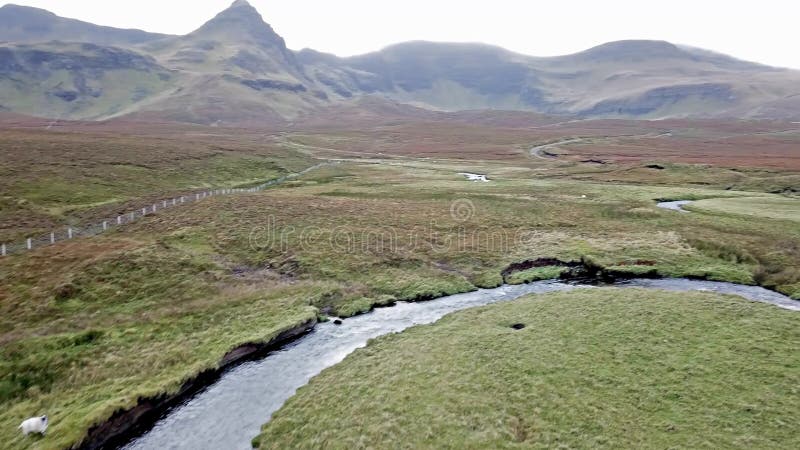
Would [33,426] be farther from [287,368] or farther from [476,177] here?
[476,177]

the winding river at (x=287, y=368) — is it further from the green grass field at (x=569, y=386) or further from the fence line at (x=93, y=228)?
the fence line at (x=93, y=228)

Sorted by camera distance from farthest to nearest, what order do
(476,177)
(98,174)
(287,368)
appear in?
(476,177)
(98,174)
(287,368)

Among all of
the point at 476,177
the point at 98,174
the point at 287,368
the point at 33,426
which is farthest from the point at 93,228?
the point at 476,177

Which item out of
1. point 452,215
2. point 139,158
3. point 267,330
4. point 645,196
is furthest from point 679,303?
point 139,158

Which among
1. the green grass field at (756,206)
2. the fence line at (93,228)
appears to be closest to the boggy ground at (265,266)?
the green grass field at (756,206)

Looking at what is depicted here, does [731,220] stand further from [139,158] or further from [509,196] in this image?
[139,158]
